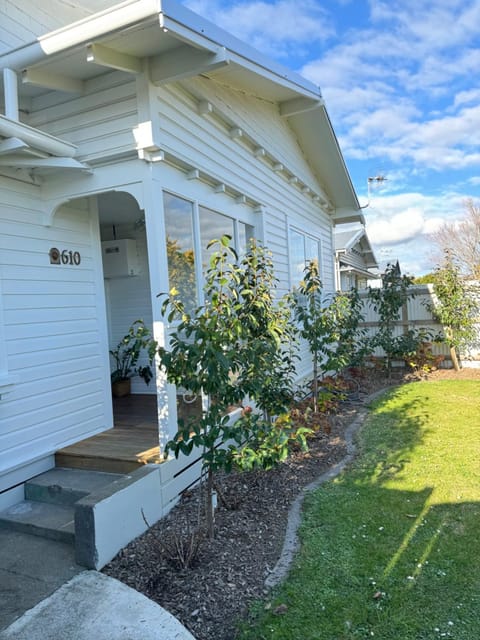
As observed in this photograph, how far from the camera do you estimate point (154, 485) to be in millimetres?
3221

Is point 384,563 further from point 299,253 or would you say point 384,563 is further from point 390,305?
point 390,305

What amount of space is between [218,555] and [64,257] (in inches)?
116

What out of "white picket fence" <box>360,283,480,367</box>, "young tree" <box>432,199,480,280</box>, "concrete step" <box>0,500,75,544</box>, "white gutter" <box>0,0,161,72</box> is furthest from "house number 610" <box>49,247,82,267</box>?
"young tree" <box>432,199,480,280</box>

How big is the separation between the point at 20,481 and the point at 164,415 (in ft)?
4.32

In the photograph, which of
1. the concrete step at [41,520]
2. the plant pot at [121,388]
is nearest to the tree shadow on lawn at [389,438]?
the concrete step at [41,520]

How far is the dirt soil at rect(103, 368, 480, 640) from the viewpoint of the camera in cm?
236

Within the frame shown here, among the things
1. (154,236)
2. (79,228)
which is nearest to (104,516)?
(154,236)

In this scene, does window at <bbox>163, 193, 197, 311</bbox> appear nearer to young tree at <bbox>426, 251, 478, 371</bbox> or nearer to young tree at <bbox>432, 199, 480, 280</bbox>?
young tree at <bbox>426, 251, 478, 371</bbox>

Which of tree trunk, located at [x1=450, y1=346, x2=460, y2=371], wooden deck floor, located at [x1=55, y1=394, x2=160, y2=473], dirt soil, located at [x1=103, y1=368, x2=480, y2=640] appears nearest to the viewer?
dirt soil, located at [x1=103, y1=368, x2=480, y2=640]

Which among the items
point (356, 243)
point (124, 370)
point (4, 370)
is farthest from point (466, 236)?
point (4, 370)

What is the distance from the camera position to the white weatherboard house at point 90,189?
3.02 meters

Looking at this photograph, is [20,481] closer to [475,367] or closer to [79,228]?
[79,228]

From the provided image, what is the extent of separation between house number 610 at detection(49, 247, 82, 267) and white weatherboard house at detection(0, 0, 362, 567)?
0.01 meters

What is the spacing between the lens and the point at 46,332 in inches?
146
